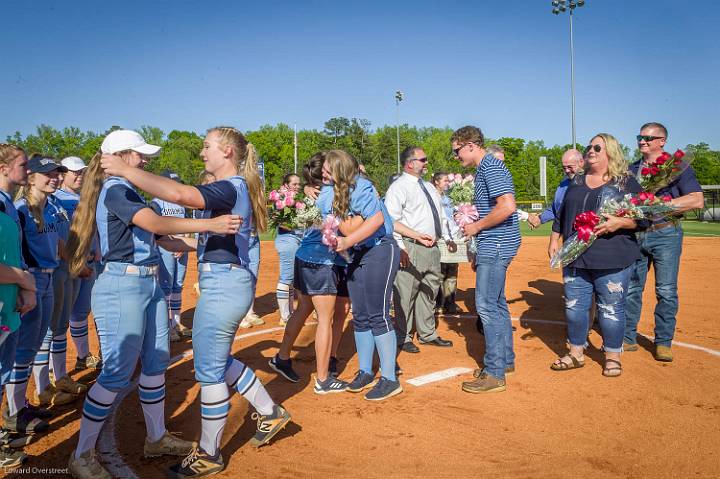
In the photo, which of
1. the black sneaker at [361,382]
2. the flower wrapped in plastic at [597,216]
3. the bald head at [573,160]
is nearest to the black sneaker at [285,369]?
the black sneaker at [361,382]

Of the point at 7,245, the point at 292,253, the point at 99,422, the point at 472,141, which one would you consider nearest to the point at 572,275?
the point at 472,141

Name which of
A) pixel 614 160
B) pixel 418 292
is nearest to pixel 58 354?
pixel 418 292

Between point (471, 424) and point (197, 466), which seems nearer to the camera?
point (197, 466)

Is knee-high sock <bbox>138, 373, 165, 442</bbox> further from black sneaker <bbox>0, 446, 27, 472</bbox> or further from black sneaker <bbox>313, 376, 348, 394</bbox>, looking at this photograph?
black sneaker <bbox>313, 376, 348, 394</bbox>

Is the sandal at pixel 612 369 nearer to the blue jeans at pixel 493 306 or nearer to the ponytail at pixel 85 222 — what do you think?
the blue jeans at pixel 493 306

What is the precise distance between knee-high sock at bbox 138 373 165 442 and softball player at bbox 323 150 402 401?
5.88ft

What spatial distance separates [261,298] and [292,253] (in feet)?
9.94

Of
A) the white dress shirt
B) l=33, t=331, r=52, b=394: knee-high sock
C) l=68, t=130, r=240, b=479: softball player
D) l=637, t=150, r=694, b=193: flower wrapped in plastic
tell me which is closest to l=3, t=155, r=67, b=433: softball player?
l=33, t=331, r=52, b=394: knee-high sock

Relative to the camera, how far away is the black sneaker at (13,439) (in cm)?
403

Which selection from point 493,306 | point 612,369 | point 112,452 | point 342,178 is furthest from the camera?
point 612,369

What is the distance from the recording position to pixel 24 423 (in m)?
4.38

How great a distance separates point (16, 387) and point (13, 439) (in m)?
0.43

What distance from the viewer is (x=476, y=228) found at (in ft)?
17.0

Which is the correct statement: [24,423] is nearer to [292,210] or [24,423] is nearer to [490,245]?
[292,210]
